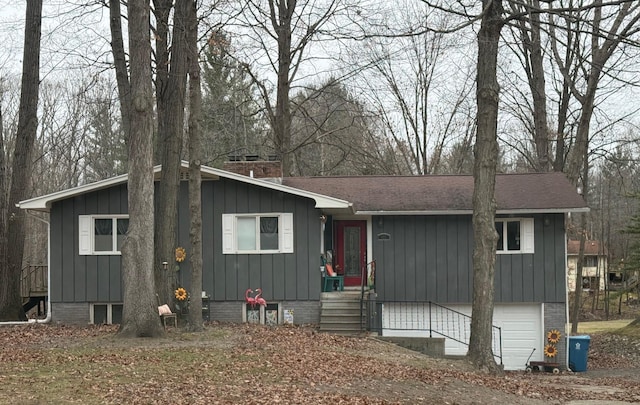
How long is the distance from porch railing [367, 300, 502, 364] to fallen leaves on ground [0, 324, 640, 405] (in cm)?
376

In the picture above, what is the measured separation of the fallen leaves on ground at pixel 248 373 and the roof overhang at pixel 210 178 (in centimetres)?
345

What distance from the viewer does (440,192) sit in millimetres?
23516

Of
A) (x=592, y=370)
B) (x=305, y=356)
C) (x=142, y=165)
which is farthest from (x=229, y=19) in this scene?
(x=592, y=370)

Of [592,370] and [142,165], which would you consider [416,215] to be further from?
[142,165]

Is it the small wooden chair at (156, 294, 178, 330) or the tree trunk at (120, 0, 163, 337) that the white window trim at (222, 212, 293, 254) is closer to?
the small wooden chair at (156, 294, 178, 330)

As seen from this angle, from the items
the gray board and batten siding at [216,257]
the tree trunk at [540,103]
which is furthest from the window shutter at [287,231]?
the tree trunk at [540,103]

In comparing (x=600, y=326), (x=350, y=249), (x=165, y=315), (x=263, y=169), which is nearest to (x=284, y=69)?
(x=263, y=169)

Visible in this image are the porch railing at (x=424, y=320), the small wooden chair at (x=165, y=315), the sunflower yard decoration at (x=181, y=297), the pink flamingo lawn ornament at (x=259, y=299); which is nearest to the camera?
the small wooden chair at (x=165, y=315)

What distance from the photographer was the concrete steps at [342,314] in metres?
20.4

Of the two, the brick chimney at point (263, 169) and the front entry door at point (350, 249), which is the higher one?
the brick chimney at point (263, 169)

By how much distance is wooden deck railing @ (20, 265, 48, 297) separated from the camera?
2480cm

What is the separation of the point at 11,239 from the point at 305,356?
11115 millimetres

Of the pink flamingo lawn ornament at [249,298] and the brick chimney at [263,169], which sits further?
the brick chimney at [263,169]

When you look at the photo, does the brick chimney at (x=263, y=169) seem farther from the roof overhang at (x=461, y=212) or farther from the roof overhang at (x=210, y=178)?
the roof overhang at (x=461, y=212)
